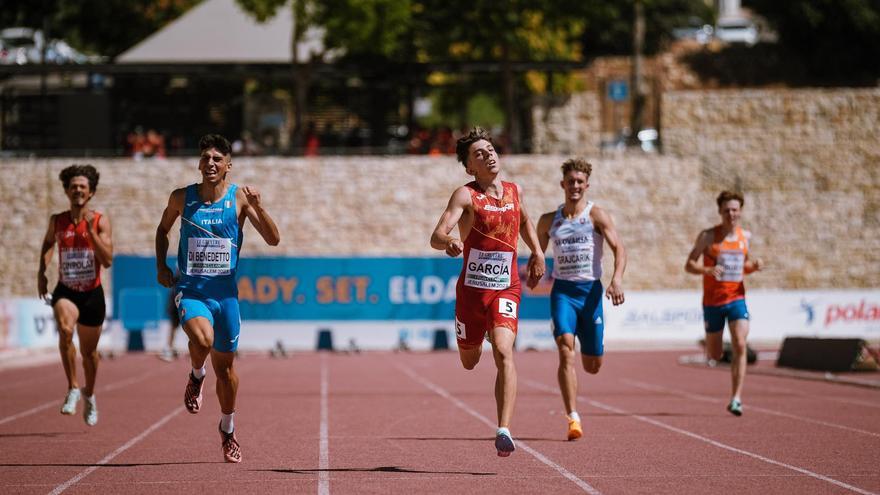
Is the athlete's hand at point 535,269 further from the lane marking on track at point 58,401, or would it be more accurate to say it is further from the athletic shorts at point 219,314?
the lane marking on track at point 58,401

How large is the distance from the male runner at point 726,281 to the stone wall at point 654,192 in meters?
27.0

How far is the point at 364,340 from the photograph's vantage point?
34.3m

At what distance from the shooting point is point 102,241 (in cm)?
1393

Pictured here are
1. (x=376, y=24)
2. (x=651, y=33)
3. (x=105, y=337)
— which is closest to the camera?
(x=105, y=337)

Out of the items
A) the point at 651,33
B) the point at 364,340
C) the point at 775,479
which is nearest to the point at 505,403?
the point at 775,479

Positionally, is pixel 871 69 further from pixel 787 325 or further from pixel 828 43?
pixel 787 325

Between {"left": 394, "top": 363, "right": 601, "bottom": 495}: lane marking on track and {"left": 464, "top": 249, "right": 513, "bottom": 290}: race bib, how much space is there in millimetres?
1416

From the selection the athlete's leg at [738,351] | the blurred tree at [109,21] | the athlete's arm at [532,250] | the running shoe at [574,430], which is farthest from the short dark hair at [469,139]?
the blurred tree at [109,21]

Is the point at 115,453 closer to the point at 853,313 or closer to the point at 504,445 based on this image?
the point at 504,445

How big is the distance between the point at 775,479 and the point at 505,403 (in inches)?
77.2

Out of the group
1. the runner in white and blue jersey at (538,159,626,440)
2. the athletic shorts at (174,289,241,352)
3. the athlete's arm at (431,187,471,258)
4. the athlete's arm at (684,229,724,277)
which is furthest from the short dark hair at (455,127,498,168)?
the athlete's arm at (684,229,724,277)

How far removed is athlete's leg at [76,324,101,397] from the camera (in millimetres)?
14242

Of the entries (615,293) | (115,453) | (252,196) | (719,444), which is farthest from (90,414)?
(719,444)

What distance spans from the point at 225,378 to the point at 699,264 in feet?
20.0
